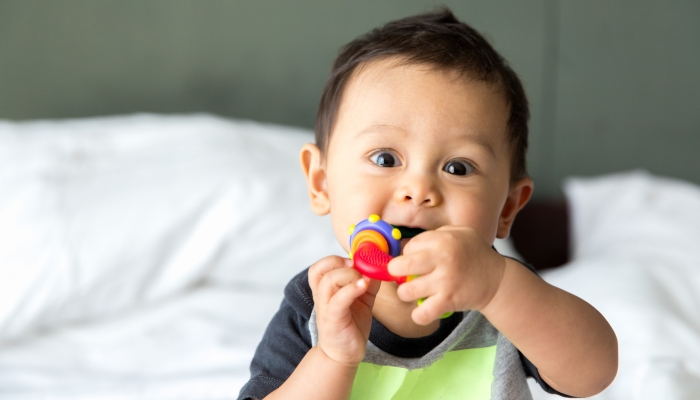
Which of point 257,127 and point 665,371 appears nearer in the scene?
point 665,371

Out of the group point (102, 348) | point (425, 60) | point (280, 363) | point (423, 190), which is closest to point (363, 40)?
point (425, 60)

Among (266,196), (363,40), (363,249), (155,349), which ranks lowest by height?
(155,349)

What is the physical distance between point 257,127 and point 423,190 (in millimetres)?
1059

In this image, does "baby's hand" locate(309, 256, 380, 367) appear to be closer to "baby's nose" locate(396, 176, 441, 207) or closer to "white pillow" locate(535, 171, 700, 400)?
"baby's nose" locate(396, 176, 441, 207)

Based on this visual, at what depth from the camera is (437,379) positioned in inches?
34.6

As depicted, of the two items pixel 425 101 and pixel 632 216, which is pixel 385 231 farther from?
pixel 632 216

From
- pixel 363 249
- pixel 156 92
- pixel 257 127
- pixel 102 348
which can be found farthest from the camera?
pixel 156 92

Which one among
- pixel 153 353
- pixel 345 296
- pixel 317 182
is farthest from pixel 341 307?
pixel 153 353

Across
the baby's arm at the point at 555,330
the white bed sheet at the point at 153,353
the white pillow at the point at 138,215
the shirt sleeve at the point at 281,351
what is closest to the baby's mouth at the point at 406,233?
the baby's arm at the point at 555,330

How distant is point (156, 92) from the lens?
77.9 inches

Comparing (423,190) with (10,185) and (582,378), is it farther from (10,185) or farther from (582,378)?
(10,185)

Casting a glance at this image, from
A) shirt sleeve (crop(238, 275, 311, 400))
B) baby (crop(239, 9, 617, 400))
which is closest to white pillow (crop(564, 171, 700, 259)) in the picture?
baby (crop(239, 9, 617, 400))

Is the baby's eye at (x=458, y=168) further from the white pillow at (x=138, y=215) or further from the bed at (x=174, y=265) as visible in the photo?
the white pillow at (x=138, y=215)

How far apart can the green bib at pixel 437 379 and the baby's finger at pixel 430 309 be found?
0.26 metres
